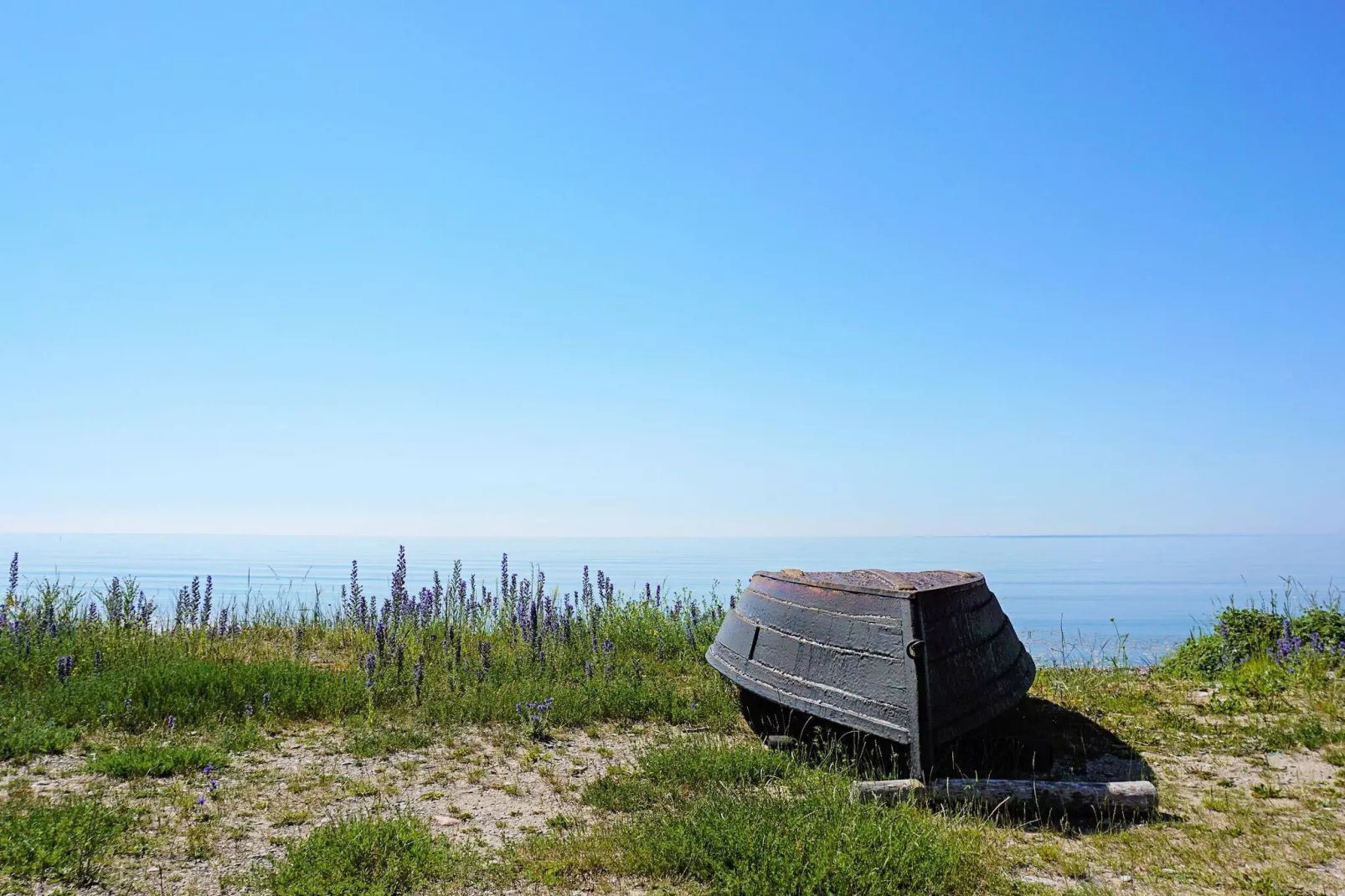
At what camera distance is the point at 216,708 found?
7.13 meters

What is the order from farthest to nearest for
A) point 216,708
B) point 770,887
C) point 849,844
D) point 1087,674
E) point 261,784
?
point 1087,674 < point 216,708 < point 261,784 < point 849,844 < point 770,887

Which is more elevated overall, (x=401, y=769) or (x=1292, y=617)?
(x=1292, y=617)

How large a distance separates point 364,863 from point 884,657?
3457 mm

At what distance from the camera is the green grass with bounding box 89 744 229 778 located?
5.54 meters

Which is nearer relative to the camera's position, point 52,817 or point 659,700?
point 52,817

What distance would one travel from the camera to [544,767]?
20.0 ft

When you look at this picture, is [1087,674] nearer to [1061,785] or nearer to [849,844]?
[1061,785]

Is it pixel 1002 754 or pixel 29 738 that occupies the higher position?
pixel 29 738

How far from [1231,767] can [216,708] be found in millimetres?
8476

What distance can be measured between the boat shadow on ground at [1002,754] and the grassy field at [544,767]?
0.05 m

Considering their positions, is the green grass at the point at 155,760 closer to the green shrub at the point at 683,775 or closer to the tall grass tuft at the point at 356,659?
the tall grass tuft at the point at 356,659

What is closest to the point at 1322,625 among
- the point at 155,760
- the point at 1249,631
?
the point at 1249,631

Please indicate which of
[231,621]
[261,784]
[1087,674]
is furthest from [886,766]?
[231,621]

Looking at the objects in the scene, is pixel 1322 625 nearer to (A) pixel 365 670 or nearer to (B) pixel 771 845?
(B) pixel 771 845
